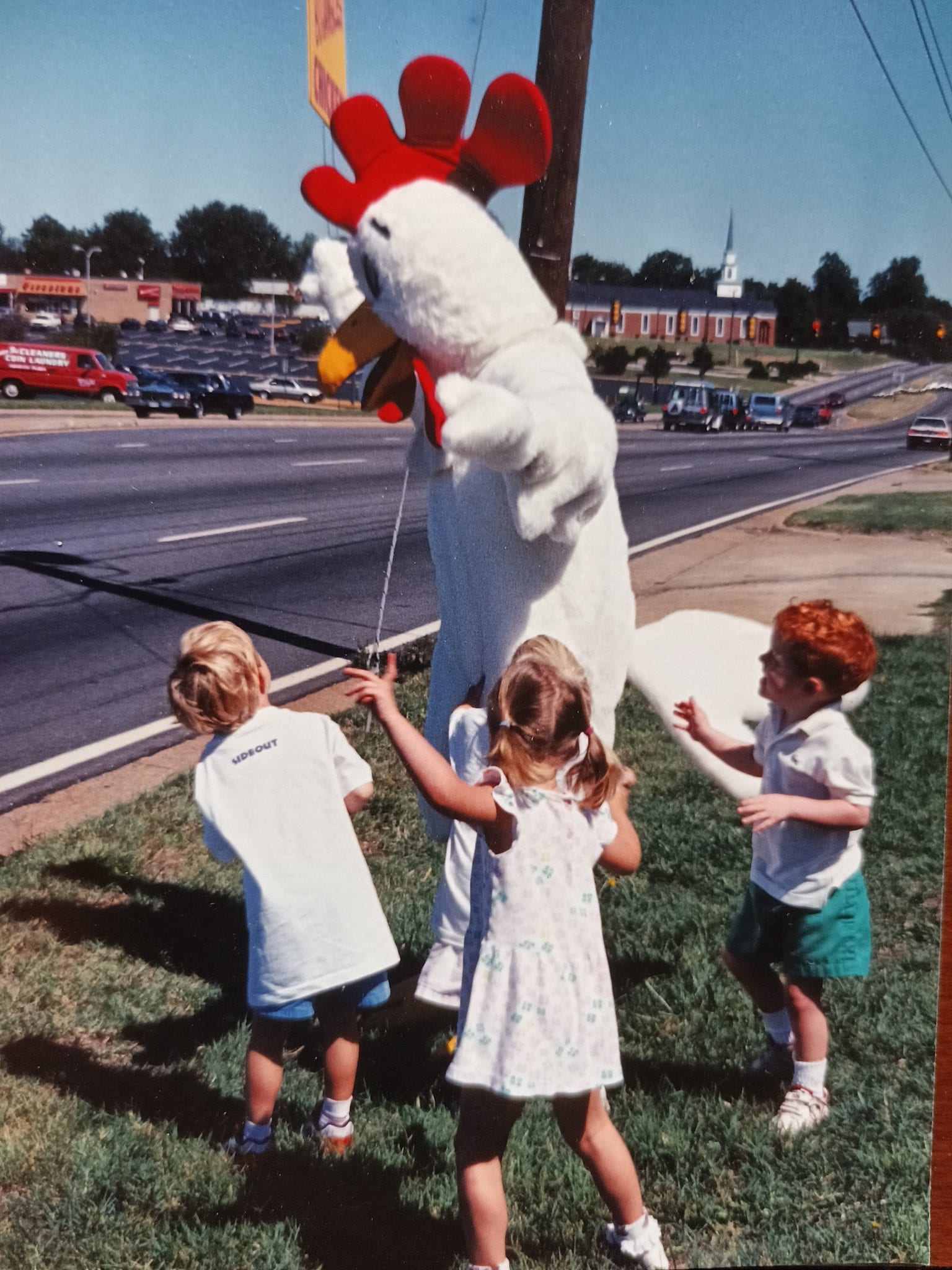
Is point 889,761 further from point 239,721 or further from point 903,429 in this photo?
point 239,721

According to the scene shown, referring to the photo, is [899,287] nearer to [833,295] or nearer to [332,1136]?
[833,295]

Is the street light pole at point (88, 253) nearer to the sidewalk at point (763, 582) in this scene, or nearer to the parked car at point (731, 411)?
the sidewalk at point (763, 582)

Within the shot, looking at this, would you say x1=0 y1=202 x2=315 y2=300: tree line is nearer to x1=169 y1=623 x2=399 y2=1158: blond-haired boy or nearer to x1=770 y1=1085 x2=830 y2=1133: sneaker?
x1=169 y1=623 x2=399 y2=1158: blond-haired boy

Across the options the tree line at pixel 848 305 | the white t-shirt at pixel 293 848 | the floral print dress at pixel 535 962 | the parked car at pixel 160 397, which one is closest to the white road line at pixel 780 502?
the tree line at pixel 848 305

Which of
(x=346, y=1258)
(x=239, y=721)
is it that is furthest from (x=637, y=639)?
(x=346, y=1258)

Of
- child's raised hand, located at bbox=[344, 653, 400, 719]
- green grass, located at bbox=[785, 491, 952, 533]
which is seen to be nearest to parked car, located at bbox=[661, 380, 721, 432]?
green grass, located at bbox=[785, 491, 952, 533]

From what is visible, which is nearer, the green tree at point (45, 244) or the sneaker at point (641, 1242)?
the sneaker at point (641, 1242)

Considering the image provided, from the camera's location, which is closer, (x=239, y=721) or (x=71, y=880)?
(x=239, y=721)
